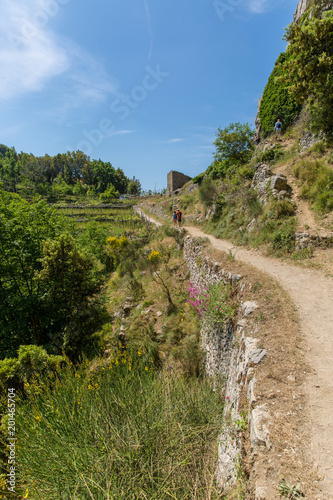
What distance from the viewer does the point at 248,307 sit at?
4277mm

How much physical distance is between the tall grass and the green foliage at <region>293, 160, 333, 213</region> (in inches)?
275

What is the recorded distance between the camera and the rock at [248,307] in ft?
13.7

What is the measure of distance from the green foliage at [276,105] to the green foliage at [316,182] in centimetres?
992

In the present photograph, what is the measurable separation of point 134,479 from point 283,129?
20.7 meters

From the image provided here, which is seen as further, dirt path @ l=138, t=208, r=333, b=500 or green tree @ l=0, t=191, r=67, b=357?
green tree @ l=0, t=191, r=67, b=357

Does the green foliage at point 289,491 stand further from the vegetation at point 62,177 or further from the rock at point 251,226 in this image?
the vegetation at point 62,177

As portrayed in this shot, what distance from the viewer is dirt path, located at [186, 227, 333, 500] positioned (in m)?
1.94

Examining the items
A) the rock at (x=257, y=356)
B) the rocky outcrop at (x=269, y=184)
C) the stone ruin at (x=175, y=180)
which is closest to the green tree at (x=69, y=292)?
the rock at (x=257, y=356)

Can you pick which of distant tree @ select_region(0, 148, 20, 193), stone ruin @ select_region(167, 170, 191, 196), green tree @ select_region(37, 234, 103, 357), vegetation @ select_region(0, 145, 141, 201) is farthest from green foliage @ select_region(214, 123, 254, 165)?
distant tree @ select_region(0, 148, 20, 193)

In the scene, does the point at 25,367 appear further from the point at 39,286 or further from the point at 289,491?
the point at 289,491

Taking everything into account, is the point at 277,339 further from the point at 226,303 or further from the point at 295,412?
the point at 226,303

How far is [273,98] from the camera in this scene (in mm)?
A: 18016

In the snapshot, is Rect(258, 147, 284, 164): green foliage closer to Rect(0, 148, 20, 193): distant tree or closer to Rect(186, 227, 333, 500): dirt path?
Rect(186, 227, 333, 500): dirt path

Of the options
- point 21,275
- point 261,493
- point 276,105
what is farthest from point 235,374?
point 276,105
